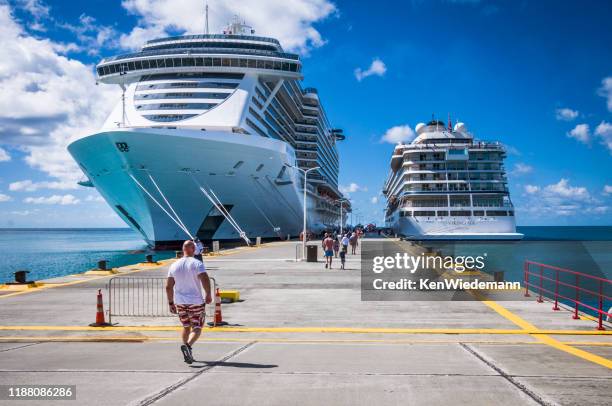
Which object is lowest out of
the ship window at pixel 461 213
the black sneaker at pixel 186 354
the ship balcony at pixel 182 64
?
the black sneaker at pixel 186 354

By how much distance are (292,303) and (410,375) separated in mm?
6169

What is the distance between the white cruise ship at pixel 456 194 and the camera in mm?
62281

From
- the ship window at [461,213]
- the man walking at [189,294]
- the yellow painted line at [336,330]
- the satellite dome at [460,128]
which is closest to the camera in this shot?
the man walking at [189,294]

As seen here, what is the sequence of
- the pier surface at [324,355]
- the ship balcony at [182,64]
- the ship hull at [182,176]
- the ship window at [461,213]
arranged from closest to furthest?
the pier surface at [324,355]
the ship hull at [182,176]
the ship balcony at [182,64]
the ship window at [461,213]

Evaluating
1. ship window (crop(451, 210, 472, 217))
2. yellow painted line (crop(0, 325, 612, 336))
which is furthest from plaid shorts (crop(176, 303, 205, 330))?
ship window (crop(451, 210, 472, 217))

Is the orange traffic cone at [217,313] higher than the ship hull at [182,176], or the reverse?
the ship hull at [182,176]

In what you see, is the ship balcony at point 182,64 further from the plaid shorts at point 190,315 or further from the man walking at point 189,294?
the plaid shorts at point 190,315

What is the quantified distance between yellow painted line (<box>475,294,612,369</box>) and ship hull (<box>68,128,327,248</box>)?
2517cm

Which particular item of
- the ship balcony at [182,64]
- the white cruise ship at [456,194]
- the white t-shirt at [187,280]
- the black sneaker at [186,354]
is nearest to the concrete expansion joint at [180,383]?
the black sneaker at [186,354]

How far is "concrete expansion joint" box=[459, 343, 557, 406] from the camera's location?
5004mm

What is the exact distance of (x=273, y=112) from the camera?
53.3 m

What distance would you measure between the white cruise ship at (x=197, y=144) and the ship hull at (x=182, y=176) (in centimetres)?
9

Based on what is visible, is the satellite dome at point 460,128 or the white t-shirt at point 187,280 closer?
the white t-shirt at point 187,280

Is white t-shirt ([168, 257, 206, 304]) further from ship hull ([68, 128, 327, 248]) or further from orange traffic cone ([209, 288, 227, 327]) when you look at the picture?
ship hull ([68, 128, 327, 248])
